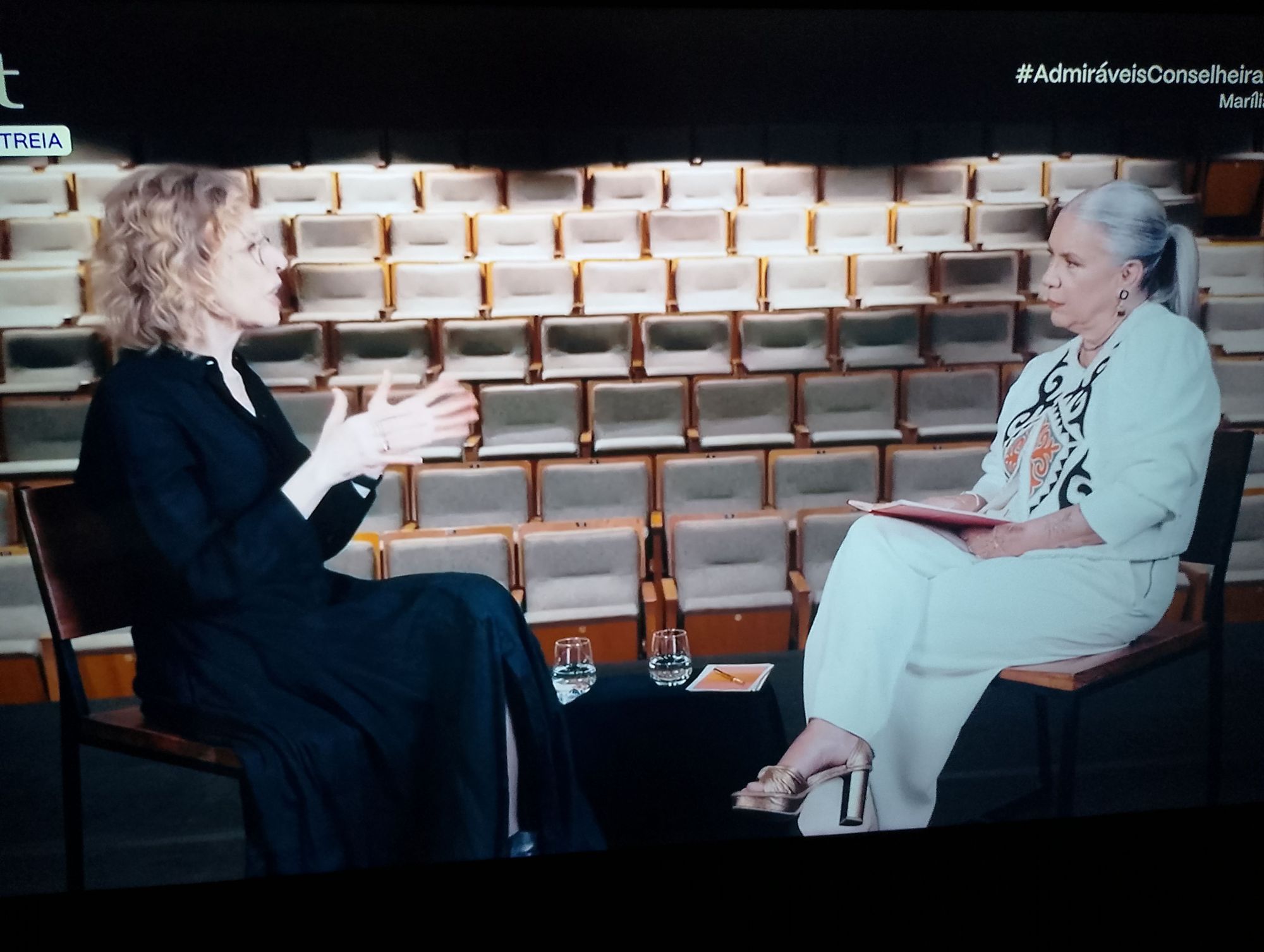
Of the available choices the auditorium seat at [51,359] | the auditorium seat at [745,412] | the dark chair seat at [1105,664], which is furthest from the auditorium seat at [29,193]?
the dark chair seat at [1105,664]

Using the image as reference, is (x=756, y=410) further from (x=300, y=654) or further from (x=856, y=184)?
(x=300, y=654)

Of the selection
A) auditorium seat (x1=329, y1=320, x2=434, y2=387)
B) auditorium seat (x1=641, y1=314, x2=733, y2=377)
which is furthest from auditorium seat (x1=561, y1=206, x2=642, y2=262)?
auditorium seat (x1=329, y1=320, x2=434, y2=387)

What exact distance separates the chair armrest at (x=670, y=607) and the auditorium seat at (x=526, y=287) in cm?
42

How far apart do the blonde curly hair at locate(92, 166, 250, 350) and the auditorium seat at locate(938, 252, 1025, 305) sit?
91 cm

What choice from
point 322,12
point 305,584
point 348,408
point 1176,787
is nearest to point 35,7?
point 322,12

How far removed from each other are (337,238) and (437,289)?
0.15m

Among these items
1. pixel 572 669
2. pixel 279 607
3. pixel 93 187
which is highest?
pixel 93 187

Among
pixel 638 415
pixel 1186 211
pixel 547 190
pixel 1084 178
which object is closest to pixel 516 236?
pixel 547 190

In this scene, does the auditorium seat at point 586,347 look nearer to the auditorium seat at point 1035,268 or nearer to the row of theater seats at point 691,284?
the row of theater seats at point 691,284

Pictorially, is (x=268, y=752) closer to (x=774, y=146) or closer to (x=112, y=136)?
(x=112, y=136)

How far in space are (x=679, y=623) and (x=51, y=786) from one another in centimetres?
79

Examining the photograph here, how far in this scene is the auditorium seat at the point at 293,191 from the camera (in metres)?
1.08

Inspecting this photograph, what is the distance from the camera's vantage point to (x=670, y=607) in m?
1.24

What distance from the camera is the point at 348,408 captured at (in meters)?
1.13
